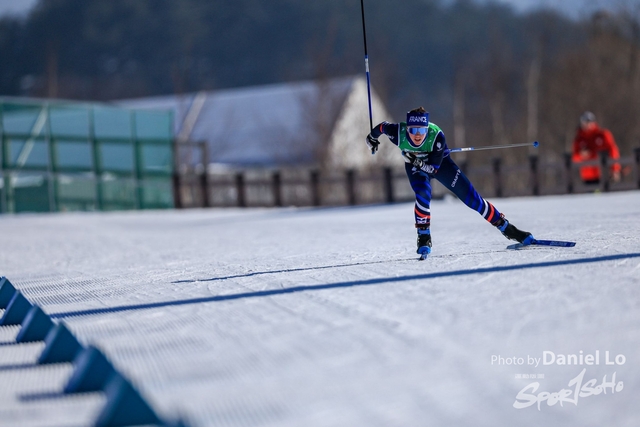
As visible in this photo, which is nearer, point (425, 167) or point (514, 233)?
point (425, 167)

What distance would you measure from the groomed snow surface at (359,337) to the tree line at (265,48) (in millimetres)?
35234

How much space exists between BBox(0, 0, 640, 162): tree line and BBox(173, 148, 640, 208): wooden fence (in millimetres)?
15541

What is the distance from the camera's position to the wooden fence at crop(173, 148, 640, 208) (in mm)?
18484

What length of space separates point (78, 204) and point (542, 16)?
84.2 feet

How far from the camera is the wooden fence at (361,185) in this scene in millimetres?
18484

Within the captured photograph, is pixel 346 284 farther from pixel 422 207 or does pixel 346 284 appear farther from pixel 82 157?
pixel 82 157

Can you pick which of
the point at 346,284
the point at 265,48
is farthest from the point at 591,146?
the point at 265,48

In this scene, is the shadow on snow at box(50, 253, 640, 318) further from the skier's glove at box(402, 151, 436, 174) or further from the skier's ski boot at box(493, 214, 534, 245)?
the skier's glove at box(402, 151, 436, 174)

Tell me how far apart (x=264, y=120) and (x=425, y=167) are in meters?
34.3

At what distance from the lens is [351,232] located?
11.0 metres

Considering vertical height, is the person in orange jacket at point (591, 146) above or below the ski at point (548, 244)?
above

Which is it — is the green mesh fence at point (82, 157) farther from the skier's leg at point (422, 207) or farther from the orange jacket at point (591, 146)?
the skier's leg at point (422, 207)

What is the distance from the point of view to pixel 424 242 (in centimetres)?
671

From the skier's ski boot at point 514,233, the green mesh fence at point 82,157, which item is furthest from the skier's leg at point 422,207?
the green mesh fence at point 82,157
